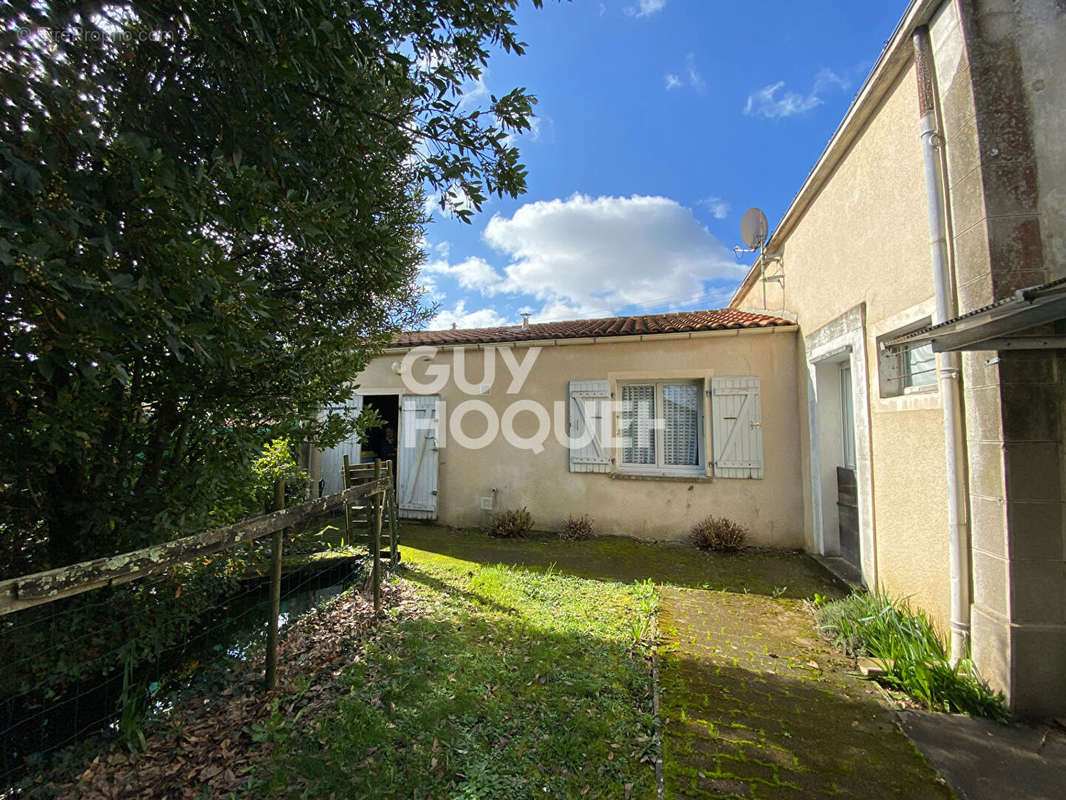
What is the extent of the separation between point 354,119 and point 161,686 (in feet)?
11.7

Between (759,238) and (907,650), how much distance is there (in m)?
6.04

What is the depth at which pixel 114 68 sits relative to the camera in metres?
1.93

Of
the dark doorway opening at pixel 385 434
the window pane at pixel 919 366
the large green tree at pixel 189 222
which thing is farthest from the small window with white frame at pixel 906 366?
the dark doorway opening at pixel 385 434

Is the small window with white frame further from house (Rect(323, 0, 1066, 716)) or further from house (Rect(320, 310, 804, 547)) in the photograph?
house (Rect(320, 310, 804, 547))

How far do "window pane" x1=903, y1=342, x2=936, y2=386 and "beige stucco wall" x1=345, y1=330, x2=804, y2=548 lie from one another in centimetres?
233

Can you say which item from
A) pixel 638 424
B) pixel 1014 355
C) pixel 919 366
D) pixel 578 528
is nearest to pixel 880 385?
pixel 919 366

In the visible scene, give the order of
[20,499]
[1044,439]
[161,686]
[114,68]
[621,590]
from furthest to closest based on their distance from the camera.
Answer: [621,590], [161,686], [1044,439], [20,499], [114,68]

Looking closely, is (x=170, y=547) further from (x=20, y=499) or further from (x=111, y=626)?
(x=20, y=499)

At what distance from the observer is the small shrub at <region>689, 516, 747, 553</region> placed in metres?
5.94

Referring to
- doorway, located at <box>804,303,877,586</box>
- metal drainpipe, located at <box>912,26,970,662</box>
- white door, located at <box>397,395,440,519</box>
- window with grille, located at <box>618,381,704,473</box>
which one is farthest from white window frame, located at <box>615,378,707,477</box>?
metal drainpipe, located at <box>912,26,970,662</box>

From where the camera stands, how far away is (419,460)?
303 inches

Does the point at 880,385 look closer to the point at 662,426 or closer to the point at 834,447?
the point at 834,447

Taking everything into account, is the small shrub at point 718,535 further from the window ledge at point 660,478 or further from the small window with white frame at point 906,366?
the small window with white frame at point 906,366

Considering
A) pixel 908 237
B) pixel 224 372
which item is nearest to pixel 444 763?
pixel 224 372
